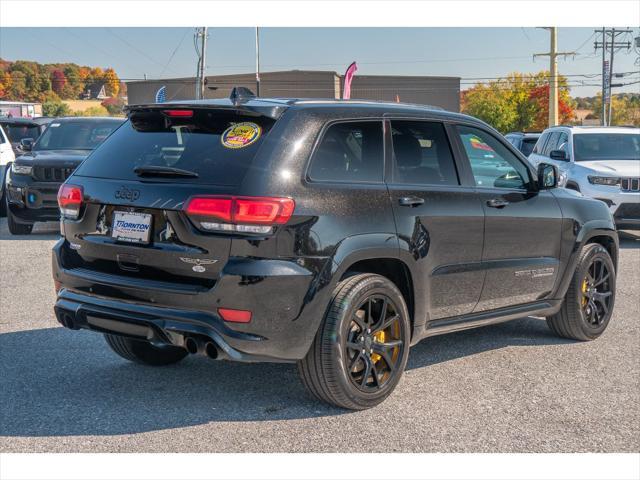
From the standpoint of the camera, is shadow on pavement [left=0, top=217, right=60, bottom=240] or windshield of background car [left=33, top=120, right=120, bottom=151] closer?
shadow on pavement [left=0, top=217, right=60, bottom=240]

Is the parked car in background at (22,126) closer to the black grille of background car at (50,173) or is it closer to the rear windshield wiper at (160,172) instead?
the black grille of background car at (50,173)

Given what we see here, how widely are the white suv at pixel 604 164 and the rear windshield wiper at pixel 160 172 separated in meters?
9.16

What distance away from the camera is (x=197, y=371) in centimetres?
591

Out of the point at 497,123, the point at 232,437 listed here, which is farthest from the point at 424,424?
the point at 497,123

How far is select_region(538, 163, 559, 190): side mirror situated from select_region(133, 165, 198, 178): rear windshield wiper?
2.98 m

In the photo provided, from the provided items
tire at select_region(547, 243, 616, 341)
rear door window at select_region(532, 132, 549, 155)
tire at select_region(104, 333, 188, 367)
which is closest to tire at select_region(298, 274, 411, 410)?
tire at select_region(104, 333, 188, 367)

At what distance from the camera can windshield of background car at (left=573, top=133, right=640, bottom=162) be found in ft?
48.7

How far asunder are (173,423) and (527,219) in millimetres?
3026

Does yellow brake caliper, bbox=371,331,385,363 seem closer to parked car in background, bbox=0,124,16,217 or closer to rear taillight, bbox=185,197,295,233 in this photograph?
rear taillight, bbox=185,197,295,233

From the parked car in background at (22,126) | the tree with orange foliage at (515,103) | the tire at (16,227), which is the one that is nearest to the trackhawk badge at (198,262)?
the tire at (16,227)

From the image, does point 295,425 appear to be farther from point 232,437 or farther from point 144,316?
point 144,316

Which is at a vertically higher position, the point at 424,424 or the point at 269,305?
the point at 269,305

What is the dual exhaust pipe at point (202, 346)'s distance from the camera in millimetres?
4555

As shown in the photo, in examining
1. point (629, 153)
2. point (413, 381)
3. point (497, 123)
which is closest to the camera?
point (413, 381)
